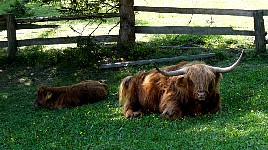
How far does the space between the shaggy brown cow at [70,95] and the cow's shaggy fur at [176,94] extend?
6.52 ft

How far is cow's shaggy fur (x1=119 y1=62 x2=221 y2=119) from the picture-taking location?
8.56m

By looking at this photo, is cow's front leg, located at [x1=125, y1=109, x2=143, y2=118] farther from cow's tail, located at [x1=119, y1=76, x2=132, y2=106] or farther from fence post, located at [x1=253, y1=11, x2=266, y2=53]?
fence post, located at [x1=253, y1=11, x2=266, y2=53]

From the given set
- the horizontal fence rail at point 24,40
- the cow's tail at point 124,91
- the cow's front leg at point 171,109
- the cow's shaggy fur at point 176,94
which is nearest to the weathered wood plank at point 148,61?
the horizontal fence rail at point 24,40

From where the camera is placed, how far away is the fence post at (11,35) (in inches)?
616

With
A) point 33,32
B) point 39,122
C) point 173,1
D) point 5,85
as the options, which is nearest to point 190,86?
point 39,122

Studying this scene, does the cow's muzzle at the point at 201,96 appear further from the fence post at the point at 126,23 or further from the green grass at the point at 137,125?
the fence post at the point at 126,23

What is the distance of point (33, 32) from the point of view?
21656 millimetres

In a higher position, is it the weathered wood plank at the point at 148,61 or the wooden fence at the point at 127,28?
the wooden fence at the point at 127,28

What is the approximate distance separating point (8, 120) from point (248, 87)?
5086 millimetres

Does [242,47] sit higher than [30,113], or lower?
higher

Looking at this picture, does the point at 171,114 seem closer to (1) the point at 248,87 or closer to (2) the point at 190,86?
(2) the point at 190,86

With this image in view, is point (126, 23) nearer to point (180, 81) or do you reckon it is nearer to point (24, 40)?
point (24, 40)

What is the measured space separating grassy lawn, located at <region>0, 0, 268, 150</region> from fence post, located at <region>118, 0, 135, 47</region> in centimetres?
77

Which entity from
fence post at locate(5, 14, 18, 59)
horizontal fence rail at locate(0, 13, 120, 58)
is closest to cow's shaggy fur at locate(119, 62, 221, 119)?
horizontal fence rail at locate(0, 13, 120, 58)
